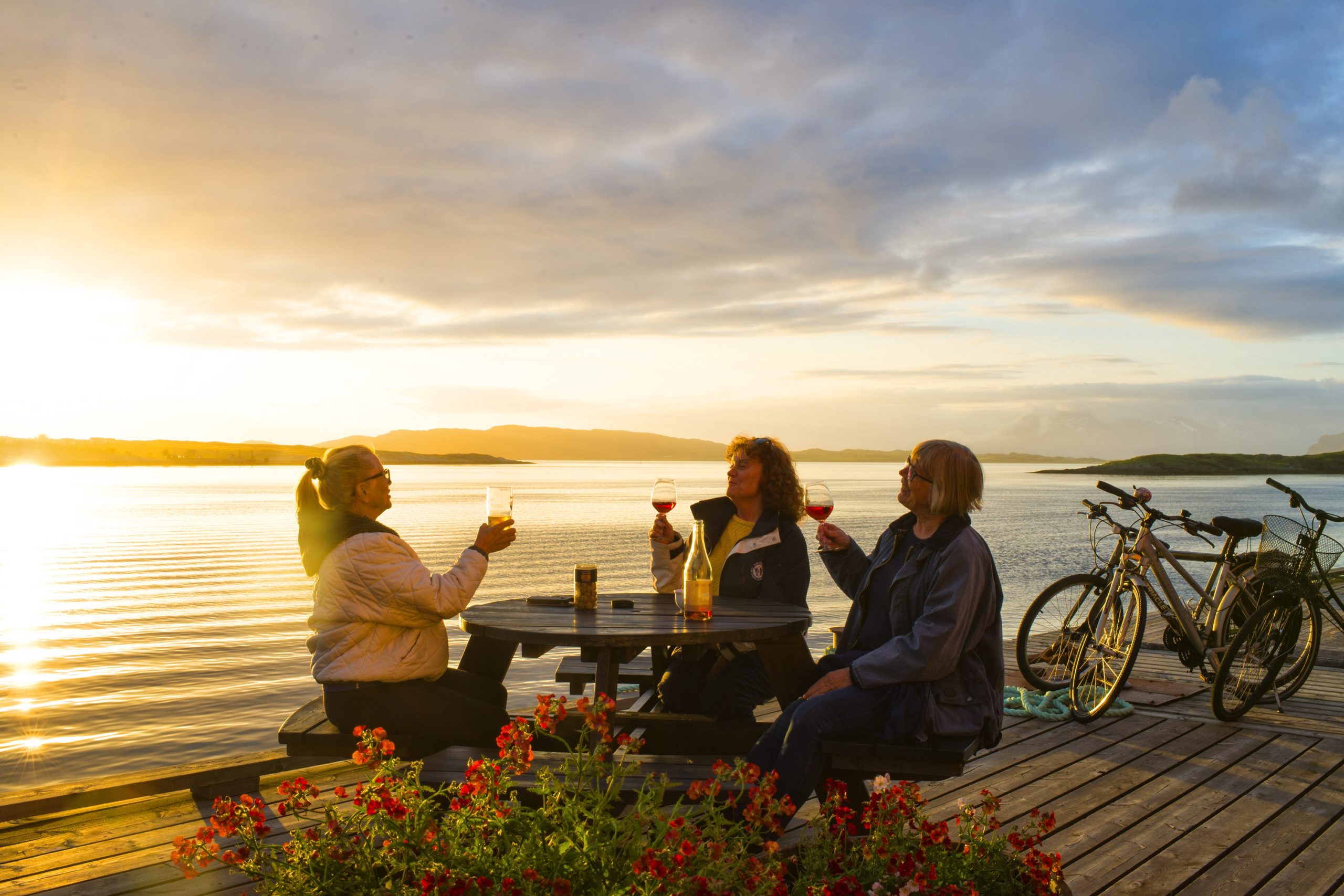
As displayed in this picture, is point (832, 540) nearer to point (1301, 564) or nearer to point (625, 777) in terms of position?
point (625, 777)

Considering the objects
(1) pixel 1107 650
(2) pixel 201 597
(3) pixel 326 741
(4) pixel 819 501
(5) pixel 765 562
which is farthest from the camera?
(2) pixel 201 597

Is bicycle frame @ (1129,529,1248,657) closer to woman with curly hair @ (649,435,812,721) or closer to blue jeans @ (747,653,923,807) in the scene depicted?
woman with curly hair @ (649,435,812,721)

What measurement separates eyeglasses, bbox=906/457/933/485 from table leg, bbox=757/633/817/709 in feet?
2.46

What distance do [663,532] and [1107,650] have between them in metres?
3.05

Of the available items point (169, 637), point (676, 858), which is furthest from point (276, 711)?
point (676, 858)

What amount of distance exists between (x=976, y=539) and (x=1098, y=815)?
1.63 m

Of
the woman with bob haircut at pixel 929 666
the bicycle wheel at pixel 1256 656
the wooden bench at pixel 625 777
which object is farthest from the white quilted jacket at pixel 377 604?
the bicycle wheel at pixel 1256 656

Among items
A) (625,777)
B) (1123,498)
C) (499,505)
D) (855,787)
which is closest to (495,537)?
(499,505)

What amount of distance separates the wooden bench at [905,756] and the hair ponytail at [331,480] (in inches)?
78.2

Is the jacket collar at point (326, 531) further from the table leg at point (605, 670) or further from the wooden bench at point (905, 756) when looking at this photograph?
the wooden bench at point (905, 756)

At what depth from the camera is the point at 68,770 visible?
6.39 metres

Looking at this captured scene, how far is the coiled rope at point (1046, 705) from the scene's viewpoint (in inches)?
221

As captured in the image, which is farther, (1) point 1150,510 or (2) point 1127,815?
(1) point 1150,510

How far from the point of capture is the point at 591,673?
5.23 meters
